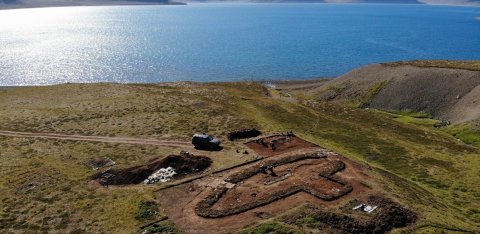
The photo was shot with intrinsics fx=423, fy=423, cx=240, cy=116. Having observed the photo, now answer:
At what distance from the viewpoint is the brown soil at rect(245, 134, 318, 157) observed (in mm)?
58844

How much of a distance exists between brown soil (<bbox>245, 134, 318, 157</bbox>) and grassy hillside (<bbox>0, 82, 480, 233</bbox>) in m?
3.66

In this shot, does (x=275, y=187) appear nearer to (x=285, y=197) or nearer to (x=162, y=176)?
(x=285, y=197)

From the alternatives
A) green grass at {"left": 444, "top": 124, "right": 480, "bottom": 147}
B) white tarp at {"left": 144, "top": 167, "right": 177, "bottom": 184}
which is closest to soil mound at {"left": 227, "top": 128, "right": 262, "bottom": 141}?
white tarp at {"left": 144, "top": 167, "right": 177, "bottom": 184}

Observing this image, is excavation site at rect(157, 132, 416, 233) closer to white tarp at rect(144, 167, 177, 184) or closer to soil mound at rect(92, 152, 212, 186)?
white tarp at rect(144, 167, 177, 184)

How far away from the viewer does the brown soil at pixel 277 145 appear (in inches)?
2317

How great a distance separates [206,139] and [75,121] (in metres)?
28.9

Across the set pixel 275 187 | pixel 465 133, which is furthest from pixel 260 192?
pixel 465 133

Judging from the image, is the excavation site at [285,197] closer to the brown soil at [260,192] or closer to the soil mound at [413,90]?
the brown soil at [260,192]

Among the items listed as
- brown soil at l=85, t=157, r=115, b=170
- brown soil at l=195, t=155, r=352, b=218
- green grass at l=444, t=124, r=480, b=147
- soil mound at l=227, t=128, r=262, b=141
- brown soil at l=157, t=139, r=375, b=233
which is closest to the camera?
brown soil at l=157, t=139, r=375, b=233

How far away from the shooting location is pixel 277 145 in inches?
2420

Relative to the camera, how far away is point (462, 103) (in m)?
98.9

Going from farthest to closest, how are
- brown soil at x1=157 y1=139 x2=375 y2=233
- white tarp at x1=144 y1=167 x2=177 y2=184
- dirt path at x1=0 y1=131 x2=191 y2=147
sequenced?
dirt path at x1=0 y1=131 x2=191 y2=147
white tarp at x1=144 y1=167 x2=177 y2=184
brown soil at x1=157 y1=139 x2=375 y2=233

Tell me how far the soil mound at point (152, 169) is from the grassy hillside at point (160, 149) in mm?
1833

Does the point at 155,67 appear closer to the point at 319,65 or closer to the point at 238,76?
the point at 238,76
